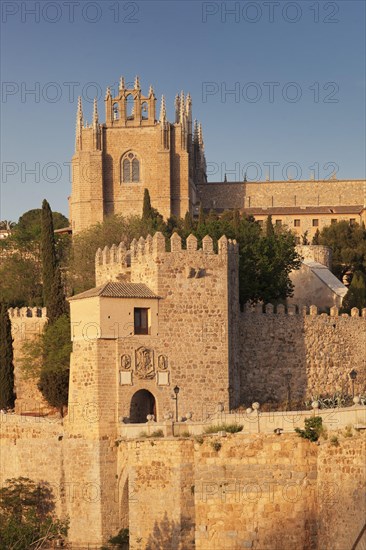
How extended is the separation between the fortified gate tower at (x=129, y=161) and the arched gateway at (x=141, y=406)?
47707mm

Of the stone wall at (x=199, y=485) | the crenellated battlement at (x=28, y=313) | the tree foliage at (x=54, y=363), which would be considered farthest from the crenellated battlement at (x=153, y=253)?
the crenellated battlement at (x=28, y=313)

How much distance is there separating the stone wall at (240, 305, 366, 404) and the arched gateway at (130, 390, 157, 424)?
4.95m

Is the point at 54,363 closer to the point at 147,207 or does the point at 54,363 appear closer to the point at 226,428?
the point at 226,428

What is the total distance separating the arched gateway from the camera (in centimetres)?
3953

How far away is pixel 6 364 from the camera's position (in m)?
48.2

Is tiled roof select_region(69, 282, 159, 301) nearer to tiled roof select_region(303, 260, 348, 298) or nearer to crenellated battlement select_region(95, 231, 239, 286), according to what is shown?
crenellated battlement select_region(95, 231, 239, 286)

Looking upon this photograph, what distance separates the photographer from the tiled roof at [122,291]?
130 ft

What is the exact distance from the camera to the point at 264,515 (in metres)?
31.9

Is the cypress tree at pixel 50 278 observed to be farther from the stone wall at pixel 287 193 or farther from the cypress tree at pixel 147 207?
the stone wall at pixel 287 193

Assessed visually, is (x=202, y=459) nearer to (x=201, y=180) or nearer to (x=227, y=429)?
(x=227, y=429)

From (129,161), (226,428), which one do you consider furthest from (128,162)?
(226,428)

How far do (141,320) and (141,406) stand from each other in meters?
2.59

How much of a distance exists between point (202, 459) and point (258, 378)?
37.0 feet

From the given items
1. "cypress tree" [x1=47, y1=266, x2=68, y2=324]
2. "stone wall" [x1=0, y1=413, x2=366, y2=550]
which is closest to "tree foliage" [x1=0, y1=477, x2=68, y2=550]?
"stone wall" [x1=0, y1=413, x2=366, y2=550]
